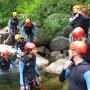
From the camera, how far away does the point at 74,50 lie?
19.8 ft

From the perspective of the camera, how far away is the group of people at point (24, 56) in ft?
33.1

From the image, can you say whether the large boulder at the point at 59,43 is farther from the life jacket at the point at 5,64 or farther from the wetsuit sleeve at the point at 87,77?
the wetsuit sleeve at the point at 87,77

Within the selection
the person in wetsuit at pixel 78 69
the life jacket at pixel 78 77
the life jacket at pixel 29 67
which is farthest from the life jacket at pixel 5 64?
the life jacket at pixel 78 77

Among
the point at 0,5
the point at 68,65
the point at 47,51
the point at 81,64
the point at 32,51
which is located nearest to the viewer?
the point at 81,64

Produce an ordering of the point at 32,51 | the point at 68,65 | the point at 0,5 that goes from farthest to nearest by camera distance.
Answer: the point at 0,5 < the point at 32,51 < the point at 68,65

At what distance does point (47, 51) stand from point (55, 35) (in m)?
1.38

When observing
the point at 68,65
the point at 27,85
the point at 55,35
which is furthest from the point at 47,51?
the point at 68,65

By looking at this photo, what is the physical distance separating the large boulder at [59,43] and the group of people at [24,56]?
153 centimetres

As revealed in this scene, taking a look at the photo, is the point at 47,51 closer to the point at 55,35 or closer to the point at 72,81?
the point at 55,35

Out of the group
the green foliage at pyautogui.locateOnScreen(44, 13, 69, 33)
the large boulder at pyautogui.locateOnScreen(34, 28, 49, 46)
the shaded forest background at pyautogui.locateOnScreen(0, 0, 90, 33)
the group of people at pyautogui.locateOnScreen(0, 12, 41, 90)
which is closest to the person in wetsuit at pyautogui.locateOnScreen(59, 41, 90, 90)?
the group of people at pyautogui.locateOnScreen(0, 12, 41, 90)

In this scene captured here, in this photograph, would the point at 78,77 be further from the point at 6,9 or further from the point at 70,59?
the point at 6,9

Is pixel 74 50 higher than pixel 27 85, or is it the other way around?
pixel 74 50

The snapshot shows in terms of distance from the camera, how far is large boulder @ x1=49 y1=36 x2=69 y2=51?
21.3m

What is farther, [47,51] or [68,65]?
[47,51]
